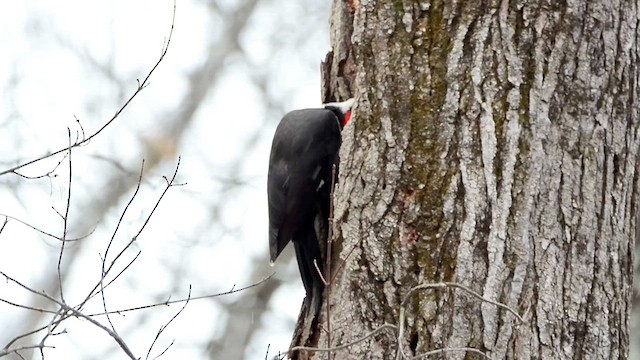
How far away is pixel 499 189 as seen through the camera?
8.54 feet

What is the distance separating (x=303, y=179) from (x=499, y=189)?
3.95 ft

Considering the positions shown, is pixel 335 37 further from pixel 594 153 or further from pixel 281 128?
pixel 594 153

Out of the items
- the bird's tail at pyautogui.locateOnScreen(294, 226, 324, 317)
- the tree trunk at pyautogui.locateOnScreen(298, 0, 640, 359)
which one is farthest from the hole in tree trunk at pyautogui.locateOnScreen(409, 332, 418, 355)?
the bird's tail at pyautogui.locateOnScreen(294, 226, 324, 317)

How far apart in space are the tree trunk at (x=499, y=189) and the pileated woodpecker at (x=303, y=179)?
2.34 ft

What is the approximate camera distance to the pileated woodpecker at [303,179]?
3.55 meters

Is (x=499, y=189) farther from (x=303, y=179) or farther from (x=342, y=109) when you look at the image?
(x=303, y=179)

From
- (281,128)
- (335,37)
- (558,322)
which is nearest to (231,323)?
(281,128)

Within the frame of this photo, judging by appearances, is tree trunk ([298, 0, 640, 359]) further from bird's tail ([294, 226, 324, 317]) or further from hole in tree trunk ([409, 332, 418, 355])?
bird's tail ([294, 226, 324, 317])

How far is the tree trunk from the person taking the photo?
257 cm

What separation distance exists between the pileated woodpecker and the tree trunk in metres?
0.71

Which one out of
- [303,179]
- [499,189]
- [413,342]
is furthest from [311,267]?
[499,189]

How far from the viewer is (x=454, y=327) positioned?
8.37 ft

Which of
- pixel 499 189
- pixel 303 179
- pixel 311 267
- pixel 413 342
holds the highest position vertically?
pixel 303 179

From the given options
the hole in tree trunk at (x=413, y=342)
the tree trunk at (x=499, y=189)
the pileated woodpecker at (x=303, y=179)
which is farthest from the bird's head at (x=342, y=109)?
the hole in tree trunk at (x=413, y=342)
